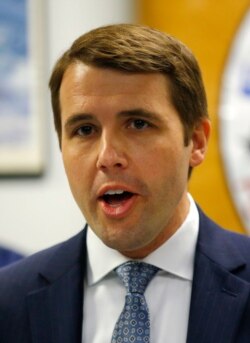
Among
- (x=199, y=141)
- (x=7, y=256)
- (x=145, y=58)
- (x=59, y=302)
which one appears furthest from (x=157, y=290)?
(x=7, y=256)

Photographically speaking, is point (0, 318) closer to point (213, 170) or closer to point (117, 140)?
point (117, 140)

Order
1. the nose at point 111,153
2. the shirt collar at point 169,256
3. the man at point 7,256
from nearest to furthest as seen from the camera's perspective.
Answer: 1. the nose at point 111,153
2. the shirt collar at point 169,256
3. the man at point 7,256

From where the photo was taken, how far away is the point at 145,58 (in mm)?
1205

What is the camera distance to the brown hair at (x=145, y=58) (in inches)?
47.3

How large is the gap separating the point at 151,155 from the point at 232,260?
0.72 feet

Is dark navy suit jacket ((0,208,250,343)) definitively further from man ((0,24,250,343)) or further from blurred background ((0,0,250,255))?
blurred background ((0,0,250,255))

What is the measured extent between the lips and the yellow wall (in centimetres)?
105

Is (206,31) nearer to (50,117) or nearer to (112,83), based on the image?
(50,117)

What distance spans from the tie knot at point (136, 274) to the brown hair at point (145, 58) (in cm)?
22

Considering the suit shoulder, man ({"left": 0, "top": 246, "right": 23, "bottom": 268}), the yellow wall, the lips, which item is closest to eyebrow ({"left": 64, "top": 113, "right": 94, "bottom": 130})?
the lips

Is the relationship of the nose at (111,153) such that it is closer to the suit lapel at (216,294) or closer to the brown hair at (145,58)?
the brown hair at (145,58)

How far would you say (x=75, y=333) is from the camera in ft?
4.06

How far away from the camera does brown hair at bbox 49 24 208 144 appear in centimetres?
120

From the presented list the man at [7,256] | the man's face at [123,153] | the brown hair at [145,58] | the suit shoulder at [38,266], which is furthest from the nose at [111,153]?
the man at [7,256]
